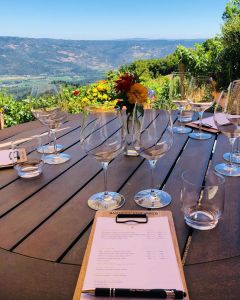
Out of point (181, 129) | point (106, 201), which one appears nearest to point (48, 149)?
point (106, 201)

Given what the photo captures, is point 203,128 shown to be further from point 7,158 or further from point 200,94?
point 7,158

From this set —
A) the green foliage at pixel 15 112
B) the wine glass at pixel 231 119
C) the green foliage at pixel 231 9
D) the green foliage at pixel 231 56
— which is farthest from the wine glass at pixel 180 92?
the green foliage at pixel 231 9

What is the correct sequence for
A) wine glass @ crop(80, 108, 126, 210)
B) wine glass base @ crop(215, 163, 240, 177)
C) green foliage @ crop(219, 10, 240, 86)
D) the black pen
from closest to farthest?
the black pen, wine glass @ crop(80, 108, 126, 210), wine glass base @ crop(215, 163, 240, 177), green foliage @ crop(219, 10, 240, 86)

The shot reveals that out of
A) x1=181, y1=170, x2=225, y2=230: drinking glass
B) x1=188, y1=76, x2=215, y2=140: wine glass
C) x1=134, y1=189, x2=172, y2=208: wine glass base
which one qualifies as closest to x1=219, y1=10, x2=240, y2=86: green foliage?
x1=188, y1=76, x2=215, y2=140: wine glass

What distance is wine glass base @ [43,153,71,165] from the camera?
1.42 metres

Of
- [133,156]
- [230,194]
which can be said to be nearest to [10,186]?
[133,156]

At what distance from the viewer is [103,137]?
40.5 inches

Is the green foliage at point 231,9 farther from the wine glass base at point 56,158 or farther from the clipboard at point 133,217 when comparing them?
the clipboard at point 133,217

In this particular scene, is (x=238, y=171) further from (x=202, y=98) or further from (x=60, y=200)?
(x=60, y=200)

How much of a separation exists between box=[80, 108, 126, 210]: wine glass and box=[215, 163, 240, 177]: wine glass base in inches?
17.3

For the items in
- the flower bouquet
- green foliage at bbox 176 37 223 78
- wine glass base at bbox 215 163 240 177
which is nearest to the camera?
wine glass base at bbox 215 163 240 177

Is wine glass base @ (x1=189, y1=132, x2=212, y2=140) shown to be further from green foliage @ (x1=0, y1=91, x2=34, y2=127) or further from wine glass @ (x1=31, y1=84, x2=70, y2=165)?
green foliage @ (x1=0, y1=91, x2=34, y2=127)

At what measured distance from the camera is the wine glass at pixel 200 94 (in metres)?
1.65

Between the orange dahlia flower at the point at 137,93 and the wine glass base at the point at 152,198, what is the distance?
409 millimetres
